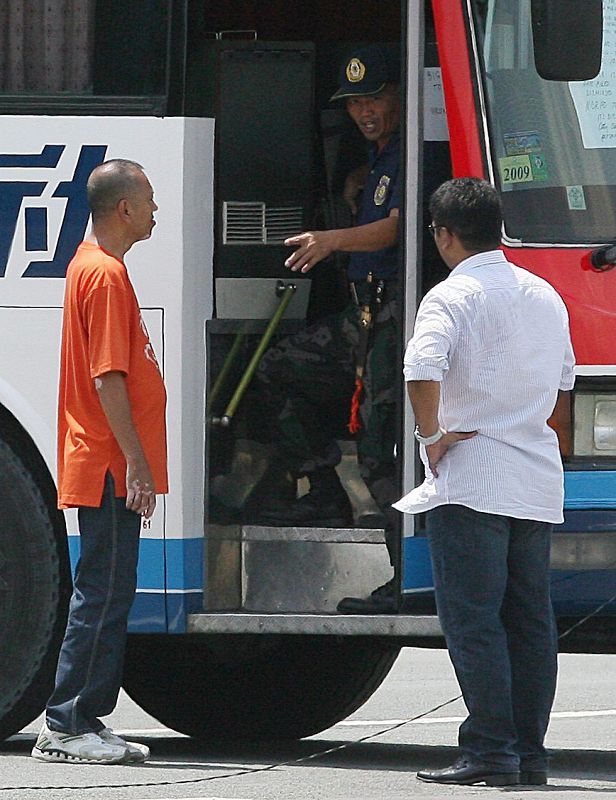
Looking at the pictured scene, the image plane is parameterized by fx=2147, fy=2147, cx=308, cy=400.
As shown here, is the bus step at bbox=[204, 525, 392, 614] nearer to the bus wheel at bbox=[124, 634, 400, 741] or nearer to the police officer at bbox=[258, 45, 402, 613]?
the police officer at bbox=[258, 45, 402, 613]

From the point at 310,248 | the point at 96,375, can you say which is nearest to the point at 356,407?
the point at 310,248

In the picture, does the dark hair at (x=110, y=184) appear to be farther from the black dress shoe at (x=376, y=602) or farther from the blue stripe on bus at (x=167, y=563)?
the black dress shoe at (x=376, y=602)

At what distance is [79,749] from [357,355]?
5.03 feet

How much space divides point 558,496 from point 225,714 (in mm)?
2081

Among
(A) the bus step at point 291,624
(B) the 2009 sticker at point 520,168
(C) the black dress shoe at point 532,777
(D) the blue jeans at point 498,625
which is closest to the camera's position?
(D) the blue jeans at point 498,625

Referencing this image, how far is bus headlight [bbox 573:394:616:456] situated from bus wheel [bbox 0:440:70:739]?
1.65 meters

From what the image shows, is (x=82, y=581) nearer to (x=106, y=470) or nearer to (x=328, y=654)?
(x=106, y=470)

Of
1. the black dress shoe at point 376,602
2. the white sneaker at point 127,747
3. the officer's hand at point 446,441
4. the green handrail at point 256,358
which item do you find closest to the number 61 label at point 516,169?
the officer's hand at point 446,441

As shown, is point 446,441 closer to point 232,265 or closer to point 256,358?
point 256,358

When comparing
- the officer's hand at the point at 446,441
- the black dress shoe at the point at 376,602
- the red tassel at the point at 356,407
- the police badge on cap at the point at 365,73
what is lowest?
the black dress shoe at the point at 376,602

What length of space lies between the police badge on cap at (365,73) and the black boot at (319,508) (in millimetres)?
1242

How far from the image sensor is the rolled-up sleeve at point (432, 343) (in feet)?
19.3

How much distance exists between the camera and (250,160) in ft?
23.8

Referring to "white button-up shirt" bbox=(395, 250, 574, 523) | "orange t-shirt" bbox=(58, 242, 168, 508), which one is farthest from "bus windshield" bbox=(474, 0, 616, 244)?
"orange t-shirt" bbox=(58, 242, 168, 508)
